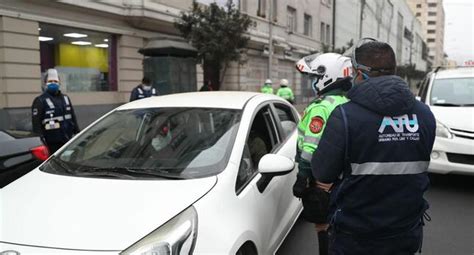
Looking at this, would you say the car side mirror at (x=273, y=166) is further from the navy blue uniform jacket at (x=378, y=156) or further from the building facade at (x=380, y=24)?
the building facade at (x=380, y=24)

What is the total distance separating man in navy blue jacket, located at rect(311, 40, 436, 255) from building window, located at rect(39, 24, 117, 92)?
12.3 m

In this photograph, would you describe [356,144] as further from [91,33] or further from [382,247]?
[91,33]

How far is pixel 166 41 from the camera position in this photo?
565 inches

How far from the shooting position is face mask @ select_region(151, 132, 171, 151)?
340 centimetres

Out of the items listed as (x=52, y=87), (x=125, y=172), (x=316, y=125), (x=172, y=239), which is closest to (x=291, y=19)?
(x=52, y=87)

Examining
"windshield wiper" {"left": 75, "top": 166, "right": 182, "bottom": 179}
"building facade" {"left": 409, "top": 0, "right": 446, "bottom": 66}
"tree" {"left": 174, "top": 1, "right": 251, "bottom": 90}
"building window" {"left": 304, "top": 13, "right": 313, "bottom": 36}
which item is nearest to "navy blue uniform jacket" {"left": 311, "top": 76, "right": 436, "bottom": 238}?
"windshield wiper" {"left": 75, "top": 166, "right": 182, "bottom": 179}

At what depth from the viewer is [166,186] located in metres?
2.72

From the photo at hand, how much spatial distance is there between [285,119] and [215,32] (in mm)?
10328

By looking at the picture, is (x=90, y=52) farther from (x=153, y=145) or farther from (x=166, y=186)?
(x=166, y=186)

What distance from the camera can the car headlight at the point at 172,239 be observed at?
2.16m

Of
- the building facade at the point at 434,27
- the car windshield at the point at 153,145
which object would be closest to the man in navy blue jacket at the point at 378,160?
the car windshield at the point at 153,145

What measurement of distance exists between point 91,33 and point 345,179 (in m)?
13.6

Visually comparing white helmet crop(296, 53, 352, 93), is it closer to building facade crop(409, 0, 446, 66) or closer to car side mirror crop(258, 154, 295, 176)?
car side mirror crop(258, 154, 295, 176)

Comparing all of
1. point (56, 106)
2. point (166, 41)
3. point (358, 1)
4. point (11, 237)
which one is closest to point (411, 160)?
point (11, 237)
